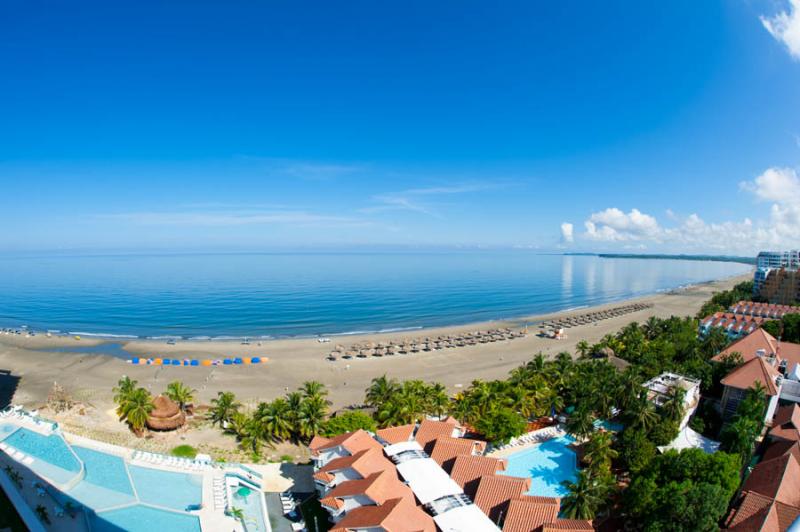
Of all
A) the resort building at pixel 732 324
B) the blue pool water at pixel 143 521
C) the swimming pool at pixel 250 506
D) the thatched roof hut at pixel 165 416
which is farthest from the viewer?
the resort building at pixel 732 324

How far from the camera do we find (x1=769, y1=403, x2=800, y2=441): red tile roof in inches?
1111

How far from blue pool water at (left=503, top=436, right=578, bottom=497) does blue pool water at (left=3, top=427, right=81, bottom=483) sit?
2683cm

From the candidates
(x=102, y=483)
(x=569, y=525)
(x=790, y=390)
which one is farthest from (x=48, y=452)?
(x=790, y=390)

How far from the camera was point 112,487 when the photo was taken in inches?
884

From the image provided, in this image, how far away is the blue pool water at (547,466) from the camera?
84.5ft

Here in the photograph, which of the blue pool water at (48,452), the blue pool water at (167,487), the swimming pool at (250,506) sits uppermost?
the blue pool water at (48,452)

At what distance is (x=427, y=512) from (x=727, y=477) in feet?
55.7

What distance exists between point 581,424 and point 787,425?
1536 cm

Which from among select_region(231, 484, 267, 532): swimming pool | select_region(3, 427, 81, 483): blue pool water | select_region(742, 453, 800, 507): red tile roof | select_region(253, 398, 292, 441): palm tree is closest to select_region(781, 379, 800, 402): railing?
select_region(742, 453, 800, 507): red tile roof

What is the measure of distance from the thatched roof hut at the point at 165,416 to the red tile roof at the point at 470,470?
83.2 ft

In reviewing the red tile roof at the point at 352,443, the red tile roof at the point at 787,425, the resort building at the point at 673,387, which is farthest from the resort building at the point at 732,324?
the red tile roof at the point at 352,443

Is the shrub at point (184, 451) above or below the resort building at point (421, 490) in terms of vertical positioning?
below

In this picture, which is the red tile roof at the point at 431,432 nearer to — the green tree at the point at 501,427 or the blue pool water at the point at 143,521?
the green tree at the point at 501,427

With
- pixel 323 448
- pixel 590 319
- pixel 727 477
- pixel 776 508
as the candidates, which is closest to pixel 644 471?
pixel 727 477
